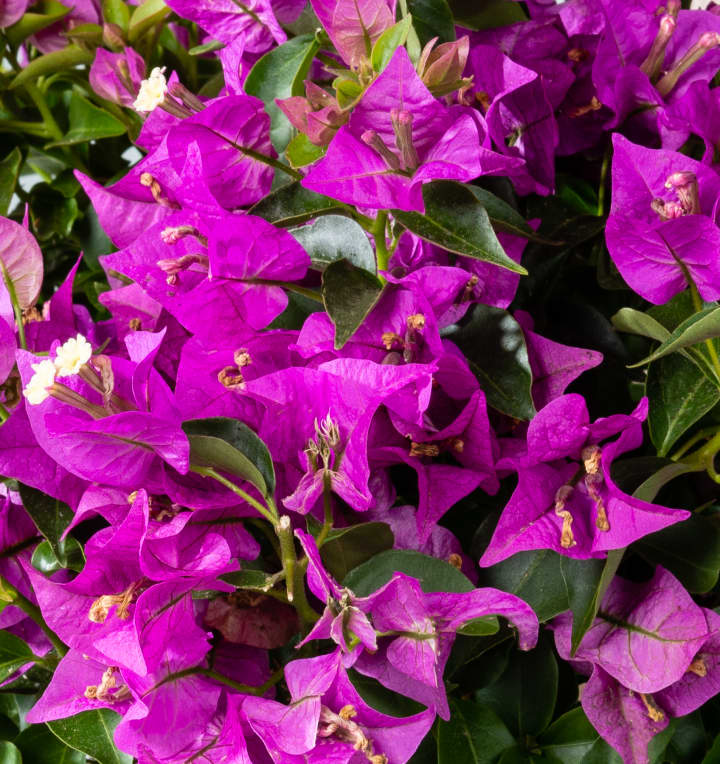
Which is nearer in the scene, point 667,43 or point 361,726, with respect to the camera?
point 361,726

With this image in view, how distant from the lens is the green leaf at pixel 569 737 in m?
→ 0.54

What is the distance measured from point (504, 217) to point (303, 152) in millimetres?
104

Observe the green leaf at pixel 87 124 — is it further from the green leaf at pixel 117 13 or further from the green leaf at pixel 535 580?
the green leaf at pixel 535 580

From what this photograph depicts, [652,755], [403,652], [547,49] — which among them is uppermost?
[547,49]

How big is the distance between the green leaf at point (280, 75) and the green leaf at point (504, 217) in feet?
0.37

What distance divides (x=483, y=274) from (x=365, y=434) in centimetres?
14

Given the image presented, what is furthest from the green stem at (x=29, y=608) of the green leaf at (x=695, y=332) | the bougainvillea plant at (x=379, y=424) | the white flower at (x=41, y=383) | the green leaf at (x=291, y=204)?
the green leaf at (x=695, y=332)

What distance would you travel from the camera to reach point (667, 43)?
0.55 meters

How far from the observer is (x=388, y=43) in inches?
17.6

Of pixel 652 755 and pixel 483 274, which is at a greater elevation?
pixel 483 274

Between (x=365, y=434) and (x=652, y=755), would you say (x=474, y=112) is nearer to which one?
(x=365, y=434)

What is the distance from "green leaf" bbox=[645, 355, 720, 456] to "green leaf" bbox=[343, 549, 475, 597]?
4.4 inches

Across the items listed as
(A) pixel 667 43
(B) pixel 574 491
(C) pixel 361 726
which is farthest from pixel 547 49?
(C) pixel 361 726

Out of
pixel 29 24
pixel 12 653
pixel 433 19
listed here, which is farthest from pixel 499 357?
pixel 29 24
